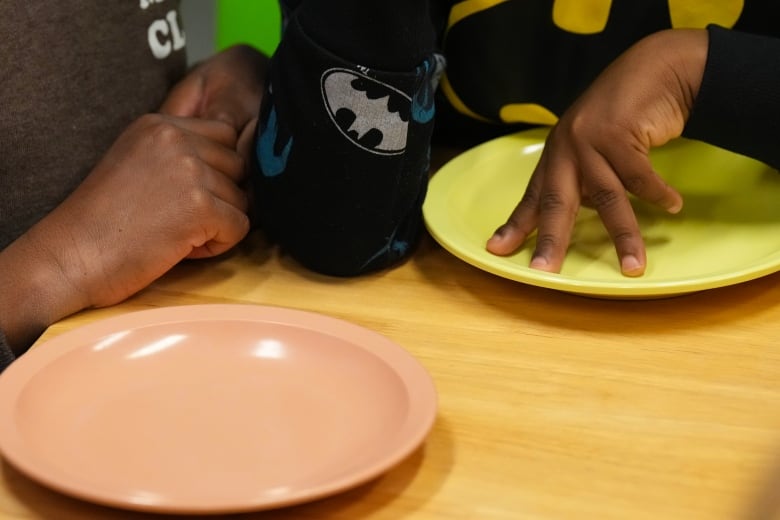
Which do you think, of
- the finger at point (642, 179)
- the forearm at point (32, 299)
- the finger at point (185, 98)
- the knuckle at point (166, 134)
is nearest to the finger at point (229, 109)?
the finger at point (185, 98)

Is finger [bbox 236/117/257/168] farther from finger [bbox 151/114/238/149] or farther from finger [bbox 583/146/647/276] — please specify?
finger [bbox 583/146/647/276]

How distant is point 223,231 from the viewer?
2.31 feet

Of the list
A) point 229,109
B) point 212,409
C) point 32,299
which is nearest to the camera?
point 212,409

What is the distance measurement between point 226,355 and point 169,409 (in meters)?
0.06

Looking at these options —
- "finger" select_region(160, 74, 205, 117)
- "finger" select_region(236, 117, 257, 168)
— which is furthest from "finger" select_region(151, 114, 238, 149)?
"finger" select_region(160, 74, 205, 117)

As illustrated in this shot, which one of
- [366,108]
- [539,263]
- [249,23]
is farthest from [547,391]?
[249,23]

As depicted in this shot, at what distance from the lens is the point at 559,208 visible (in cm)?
71

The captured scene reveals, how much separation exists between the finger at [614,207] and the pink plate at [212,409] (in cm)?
23

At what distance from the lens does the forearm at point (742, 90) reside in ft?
2.27

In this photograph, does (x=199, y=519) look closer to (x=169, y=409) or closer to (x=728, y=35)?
(x=169, y=409)

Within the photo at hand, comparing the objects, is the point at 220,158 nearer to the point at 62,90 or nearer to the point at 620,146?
the point at 62,90

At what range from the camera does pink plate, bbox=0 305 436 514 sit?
17.9 inches

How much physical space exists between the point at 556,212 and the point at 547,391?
19 centimetres

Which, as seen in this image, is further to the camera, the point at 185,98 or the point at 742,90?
the point at 185,98
